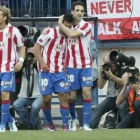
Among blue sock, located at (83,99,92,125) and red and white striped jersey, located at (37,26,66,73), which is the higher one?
red and white striped jersey, located at (37,26,66,73)

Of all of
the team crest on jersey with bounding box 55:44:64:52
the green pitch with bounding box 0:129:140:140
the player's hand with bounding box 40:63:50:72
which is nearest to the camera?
the green pitch with bounding box 0:129:140:140

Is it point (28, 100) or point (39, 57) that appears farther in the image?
point (28, 100)

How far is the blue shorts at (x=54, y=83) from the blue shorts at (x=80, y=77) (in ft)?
0.46

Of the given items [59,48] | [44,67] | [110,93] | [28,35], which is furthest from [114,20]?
[44,67]

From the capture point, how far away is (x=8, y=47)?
13.2m

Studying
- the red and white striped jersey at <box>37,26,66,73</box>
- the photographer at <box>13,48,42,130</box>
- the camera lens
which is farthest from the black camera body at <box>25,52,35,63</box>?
the red and white striped jersey at <box>37,26,66,73</box>

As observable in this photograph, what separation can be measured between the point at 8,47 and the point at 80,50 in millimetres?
1170

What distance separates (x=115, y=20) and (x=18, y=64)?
414 cm

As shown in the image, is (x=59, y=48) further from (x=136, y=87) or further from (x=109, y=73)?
(x=136, y=87)

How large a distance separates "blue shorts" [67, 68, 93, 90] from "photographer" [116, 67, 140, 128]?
652mm

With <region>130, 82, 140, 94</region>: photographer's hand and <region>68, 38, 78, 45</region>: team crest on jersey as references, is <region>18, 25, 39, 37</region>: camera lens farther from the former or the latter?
<region>130, 82, 140, 94</region>: photographer's hand

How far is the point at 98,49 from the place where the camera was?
55.4 ft

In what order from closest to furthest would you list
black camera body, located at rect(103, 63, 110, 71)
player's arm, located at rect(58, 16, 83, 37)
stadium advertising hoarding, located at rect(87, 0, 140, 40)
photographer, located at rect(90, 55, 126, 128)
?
1. player's arm, located at rect(58, 16, 83, 37)
2. black camera body, located at rect(103, 63, 110, 71)
3. photographer, located at rect(90, 55, 126, 128)
4. stadium advertising hoarding, located at rect(87, 0, 140, 40)

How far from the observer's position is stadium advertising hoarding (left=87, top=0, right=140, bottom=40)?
1670cm
